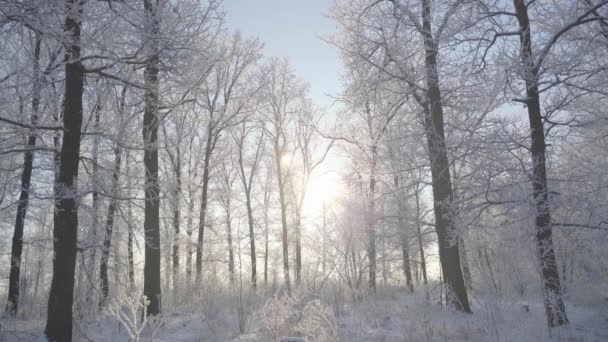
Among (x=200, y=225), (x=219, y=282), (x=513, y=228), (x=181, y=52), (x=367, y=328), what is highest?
(x=181, y=52)

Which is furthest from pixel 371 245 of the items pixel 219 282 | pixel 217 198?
pixel 217 198

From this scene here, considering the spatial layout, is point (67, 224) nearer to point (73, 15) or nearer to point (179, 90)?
point (73, 15)

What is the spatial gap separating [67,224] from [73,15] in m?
2.84

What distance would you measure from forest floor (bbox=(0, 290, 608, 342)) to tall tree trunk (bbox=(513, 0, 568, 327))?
1.15 ft

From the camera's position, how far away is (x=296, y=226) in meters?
20.0

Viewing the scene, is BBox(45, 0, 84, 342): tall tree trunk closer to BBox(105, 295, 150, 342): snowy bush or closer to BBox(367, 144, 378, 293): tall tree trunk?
BBox(105, 295, 150, 342): snowy bush

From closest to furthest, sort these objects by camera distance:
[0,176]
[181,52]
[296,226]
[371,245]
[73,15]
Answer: [73,15] < [181,52] < [0,176] < [371,245] < [296,226]

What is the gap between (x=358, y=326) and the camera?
20.9 ft

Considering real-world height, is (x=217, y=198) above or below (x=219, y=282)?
above

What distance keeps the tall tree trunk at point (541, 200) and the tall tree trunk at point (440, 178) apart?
1.66 metres

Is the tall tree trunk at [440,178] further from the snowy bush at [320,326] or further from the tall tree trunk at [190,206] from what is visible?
the tall tree trunk at [190,206]

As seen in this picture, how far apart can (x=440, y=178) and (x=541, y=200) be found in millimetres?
2430

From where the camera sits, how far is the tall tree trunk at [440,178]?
7461mm

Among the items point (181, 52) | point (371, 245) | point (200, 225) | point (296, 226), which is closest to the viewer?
point (181, 52)
